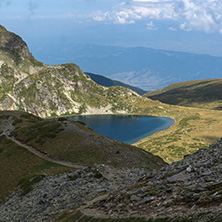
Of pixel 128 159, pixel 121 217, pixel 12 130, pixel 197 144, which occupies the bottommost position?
pixel 197 144

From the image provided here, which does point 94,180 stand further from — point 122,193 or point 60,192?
point 122,193

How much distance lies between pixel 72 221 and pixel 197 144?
166 meters

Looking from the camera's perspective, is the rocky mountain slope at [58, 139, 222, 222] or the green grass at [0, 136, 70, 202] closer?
the rocky mountain slope at [58, 139, 222, 222]

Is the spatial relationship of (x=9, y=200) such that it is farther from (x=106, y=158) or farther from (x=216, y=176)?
(x=216, y=176)

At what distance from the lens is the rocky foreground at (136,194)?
72.3 feet

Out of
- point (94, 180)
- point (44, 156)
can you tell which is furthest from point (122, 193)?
point (44, 156)

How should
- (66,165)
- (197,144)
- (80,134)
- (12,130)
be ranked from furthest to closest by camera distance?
(197,144) → (12,130) → (80,134) → (66,165)

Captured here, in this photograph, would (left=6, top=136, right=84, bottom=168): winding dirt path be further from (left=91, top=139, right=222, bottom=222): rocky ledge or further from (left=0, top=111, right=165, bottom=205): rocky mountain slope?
(left=91, top=139, right=222, bottom=222): rocky ledge

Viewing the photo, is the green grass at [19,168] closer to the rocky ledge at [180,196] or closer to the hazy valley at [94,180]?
the hazy valley at [94,180]

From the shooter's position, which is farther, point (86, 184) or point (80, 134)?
point (80, 134)

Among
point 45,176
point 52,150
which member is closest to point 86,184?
point 45,176

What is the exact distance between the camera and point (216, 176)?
25.9 metres

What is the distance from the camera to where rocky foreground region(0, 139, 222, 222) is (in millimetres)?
22047

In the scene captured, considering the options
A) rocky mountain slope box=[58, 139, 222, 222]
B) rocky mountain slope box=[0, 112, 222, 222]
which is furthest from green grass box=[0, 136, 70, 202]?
rocky mountain slope box=[58, 139, 222, 222]
